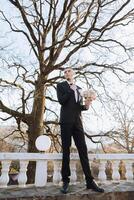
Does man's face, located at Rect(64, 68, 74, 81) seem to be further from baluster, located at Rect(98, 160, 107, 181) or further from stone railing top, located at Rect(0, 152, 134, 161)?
baluster, located at Rect(98, 160, 107, 181)

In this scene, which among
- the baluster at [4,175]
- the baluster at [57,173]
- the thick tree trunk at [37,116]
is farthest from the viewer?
the thick tree trunk at [37,116]

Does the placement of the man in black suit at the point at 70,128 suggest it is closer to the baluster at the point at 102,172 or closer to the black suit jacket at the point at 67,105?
the black suit jacket at the point at 67,105

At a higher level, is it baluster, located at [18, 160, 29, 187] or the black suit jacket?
the black suit jacket

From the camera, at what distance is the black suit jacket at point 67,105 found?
384cm

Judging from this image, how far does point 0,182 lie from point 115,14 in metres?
7.61

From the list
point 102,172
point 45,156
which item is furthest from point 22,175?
point 102,172

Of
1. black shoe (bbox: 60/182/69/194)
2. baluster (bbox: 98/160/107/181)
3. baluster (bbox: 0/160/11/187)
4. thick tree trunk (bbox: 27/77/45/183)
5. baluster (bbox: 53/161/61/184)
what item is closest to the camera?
black shoe (bbox: 60/182/69/194)

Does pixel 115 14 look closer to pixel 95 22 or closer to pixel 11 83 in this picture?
pixel 95 22

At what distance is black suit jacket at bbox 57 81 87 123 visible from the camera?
3.84 metres

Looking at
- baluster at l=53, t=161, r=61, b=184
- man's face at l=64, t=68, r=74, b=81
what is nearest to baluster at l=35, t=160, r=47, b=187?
baluster at l=53, t=161, r=61, b=184

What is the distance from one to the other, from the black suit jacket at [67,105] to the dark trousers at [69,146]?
0.08 meters

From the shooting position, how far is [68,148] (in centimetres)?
383

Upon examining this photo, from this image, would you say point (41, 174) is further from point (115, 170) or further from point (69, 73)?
point (69, 73)

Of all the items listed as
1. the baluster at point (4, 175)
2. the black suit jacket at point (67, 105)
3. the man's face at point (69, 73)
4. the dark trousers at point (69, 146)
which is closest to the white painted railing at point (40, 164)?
the baluster at point (4, 175)
